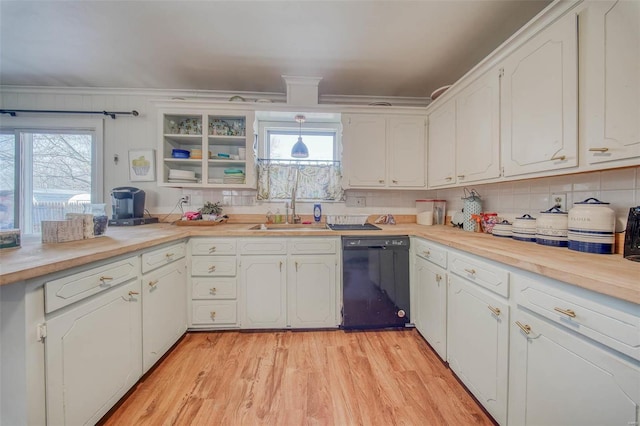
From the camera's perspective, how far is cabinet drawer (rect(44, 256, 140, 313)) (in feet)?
2.97

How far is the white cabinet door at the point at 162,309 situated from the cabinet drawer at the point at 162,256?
39 mm

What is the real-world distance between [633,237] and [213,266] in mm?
2478

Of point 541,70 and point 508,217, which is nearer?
point 541,70

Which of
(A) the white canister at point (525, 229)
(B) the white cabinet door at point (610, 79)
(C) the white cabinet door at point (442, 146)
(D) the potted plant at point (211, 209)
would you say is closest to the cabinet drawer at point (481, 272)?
(A) the white canister at point (525, 229)

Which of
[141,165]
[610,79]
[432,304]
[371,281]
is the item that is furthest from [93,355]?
[610,79]

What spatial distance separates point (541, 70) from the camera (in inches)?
47.3

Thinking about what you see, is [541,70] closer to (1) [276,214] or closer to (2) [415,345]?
(2) [415,345]

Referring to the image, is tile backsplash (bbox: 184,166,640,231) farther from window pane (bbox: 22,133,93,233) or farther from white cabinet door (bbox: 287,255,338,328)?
window pane (bbox: 22,133,93,233)

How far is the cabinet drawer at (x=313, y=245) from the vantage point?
197 centimetres

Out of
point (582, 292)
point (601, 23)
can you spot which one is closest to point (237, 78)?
point (601, 23)

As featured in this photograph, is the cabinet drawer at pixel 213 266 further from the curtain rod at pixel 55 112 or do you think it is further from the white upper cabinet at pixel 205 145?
the curtain rod at pixel 55 112

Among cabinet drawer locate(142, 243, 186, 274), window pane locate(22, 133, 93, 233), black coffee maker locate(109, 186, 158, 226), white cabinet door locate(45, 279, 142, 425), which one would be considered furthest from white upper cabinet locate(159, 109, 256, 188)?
white cabinet door locate(45, 279, 142, 425)

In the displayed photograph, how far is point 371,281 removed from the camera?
195 cm

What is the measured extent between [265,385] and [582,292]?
1.61 m
